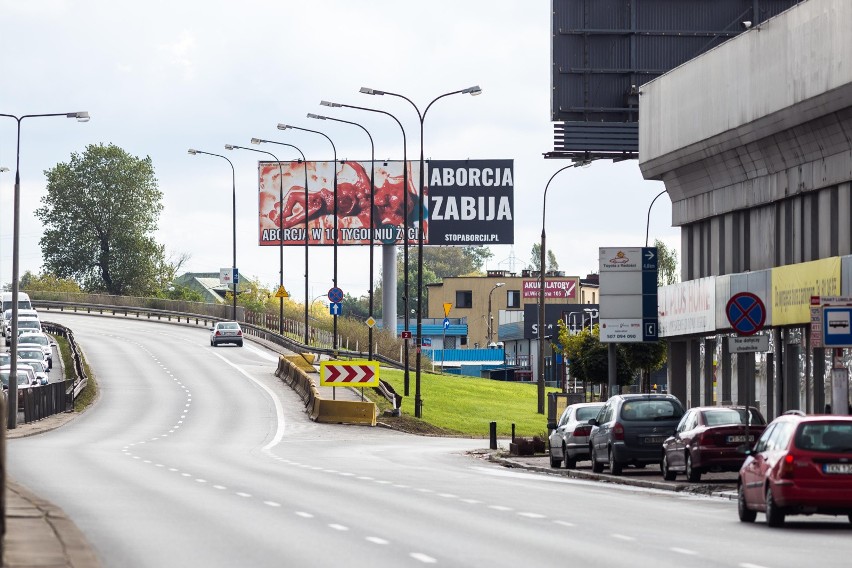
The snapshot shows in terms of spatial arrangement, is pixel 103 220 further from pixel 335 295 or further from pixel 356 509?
pixel 356 509

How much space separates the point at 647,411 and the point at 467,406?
34436 mm

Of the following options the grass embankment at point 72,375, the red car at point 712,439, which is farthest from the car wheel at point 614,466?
the grass embankment at point 72,375

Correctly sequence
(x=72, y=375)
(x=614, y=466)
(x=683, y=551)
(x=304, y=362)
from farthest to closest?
(x=304, y=362) < (x=72, y=375) < (x=614, y=466) < (x=683, y=551)

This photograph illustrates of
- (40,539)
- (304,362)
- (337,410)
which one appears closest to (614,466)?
(40,539)

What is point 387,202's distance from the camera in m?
106

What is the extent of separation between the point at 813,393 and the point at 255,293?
114m

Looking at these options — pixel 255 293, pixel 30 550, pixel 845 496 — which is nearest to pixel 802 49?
pixel 845 496

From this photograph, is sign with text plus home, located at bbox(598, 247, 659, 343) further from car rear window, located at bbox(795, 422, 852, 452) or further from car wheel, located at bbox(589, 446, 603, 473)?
car rear window, located at bbox(795, 422, 852, 452)

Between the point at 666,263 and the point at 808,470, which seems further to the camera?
the point at 666,263

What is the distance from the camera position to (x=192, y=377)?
248 ft

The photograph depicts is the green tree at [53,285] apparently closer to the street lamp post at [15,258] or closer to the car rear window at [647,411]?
the street lamp post at [15,258]

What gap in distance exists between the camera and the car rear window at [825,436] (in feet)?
66.3

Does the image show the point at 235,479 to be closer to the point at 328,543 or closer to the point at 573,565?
the point at 328,543

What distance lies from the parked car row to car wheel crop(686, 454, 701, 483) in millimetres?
17
